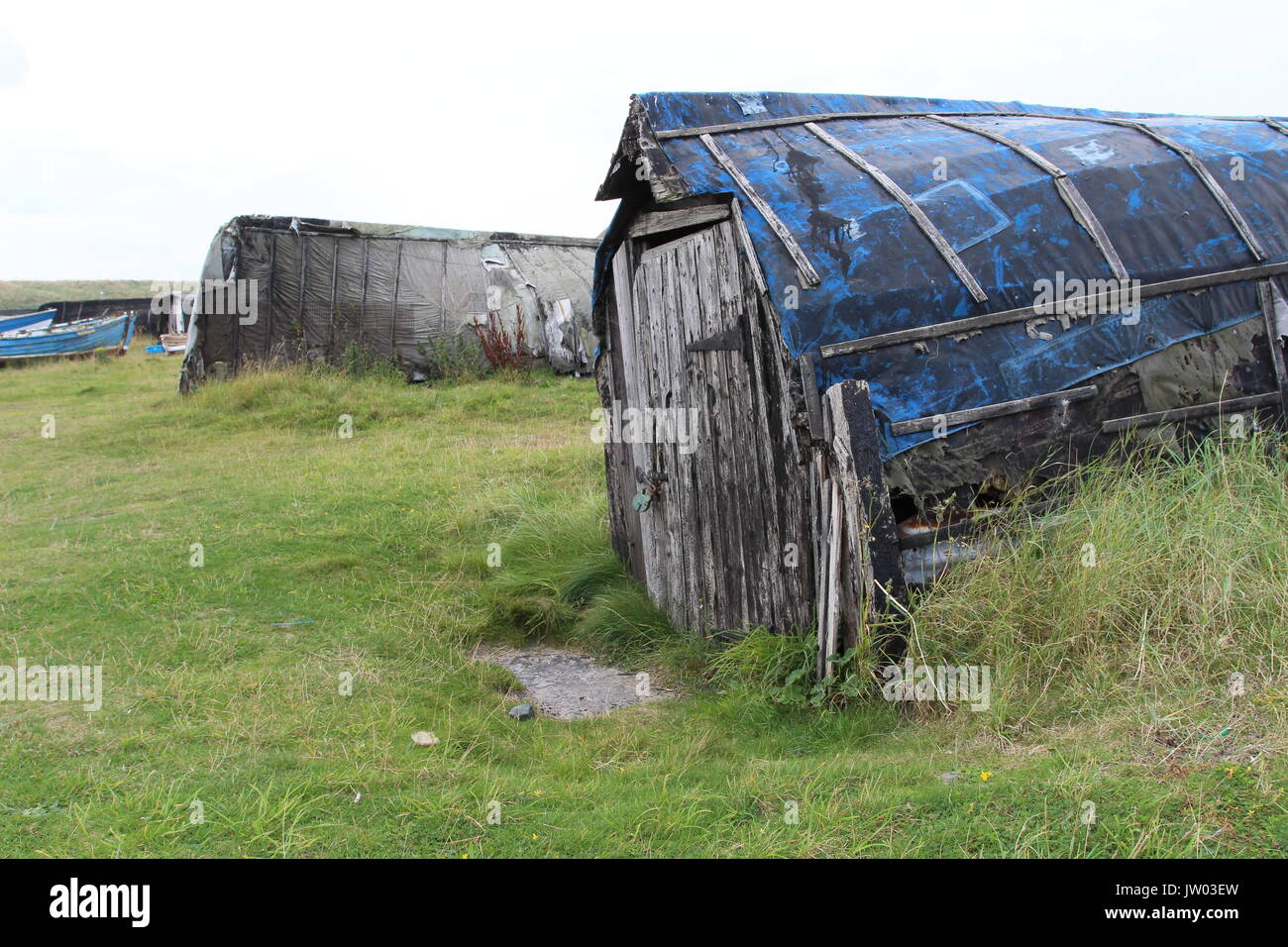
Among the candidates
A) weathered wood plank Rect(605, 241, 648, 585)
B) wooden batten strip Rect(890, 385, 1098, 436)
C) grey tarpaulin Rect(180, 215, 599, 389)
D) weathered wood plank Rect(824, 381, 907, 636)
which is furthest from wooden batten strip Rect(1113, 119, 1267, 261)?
grey tarpaulin Rect(180, 215, 599, 389)

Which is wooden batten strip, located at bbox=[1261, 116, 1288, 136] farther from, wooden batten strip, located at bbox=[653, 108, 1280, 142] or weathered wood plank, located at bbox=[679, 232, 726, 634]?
weathered wood plank, located at bbox=[679, 232, 726, 634]

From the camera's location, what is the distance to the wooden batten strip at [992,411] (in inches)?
194

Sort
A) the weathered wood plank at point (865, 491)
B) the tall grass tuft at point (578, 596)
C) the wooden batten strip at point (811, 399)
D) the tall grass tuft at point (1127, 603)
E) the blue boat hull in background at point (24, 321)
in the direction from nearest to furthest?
the tall grass tuft at point (1127, 603), the weathered wood plank at point (865, 491), the wooden batten strip at point (811, 399), the tall grass tuft at point (578, 596), the blue boat hull in background at point (24, 321)

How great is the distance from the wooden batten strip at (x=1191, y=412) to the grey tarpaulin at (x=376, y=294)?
1240 cm

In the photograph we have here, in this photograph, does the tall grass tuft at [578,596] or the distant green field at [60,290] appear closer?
the tall grass tuft at [578,596]

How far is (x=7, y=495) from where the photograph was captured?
9.27m

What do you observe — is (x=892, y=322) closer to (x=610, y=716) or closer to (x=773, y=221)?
(x=773, y=221)

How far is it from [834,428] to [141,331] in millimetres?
31431

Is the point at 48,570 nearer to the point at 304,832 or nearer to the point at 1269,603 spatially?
the point at 304,832

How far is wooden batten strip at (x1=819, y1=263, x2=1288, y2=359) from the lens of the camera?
5.00 metres

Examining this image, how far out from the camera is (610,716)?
5.07 meters

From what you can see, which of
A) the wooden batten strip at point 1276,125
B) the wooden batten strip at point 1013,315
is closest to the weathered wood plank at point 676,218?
the wooden batten strip at point 1013,315

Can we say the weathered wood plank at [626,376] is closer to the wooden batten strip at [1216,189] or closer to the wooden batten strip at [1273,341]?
the wooden batten strip at [1216,189]

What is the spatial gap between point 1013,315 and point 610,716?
2954 mm
